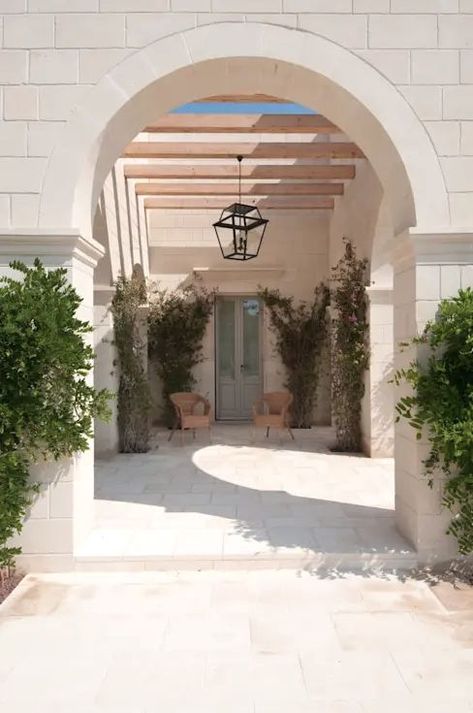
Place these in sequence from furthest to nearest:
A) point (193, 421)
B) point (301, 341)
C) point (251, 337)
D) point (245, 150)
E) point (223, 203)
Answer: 1. point (251, 337)
2. point (301, 341)
3. point (223, 203)
4. point (193, 421)
5. point (245, 150)

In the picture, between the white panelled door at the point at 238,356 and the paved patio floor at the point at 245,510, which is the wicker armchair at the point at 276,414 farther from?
the white panelled door at the point at 238,356

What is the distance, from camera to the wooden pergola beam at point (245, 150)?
5945mm

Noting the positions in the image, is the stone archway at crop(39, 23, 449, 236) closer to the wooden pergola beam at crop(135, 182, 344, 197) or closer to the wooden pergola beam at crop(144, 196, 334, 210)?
the wooden pergola beam at crop(135, 182, 344, 197)

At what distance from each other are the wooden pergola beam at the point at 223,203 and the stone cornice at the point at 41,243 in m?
5.18

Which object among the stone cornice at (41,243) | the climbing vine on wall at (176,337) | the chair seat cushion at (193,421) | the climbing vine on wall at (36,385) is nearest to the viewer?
the climbing vine on wall at (36,385)

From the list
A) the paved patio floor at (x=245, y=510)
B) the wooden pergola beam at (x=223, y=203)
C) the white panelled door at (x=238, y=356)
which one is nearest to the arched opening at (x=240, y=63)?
the paved patio floor at (x=245, y=510)

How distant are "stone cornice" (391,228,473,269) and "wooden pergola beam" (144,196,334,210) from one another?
5206 millimetres

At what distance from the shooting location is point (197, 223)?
357 inches

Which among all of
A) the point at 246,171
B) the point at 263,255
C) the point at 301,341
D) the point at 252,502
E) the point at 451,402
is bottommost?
the point at 252,502

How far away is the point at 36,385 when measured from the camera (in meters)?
Result: 2.99

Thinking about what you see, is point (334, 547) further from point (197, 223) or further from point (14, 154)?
point (197, 223)

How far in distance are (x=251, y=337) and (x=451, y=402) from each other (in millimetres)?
6641

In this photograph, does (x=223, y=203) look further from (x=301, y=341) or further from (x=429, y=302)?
(x=429, y=302)

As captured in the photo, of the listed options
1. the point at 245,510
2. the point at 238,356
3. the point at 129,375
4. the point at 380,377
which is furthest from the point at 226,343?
the point at 245,510
